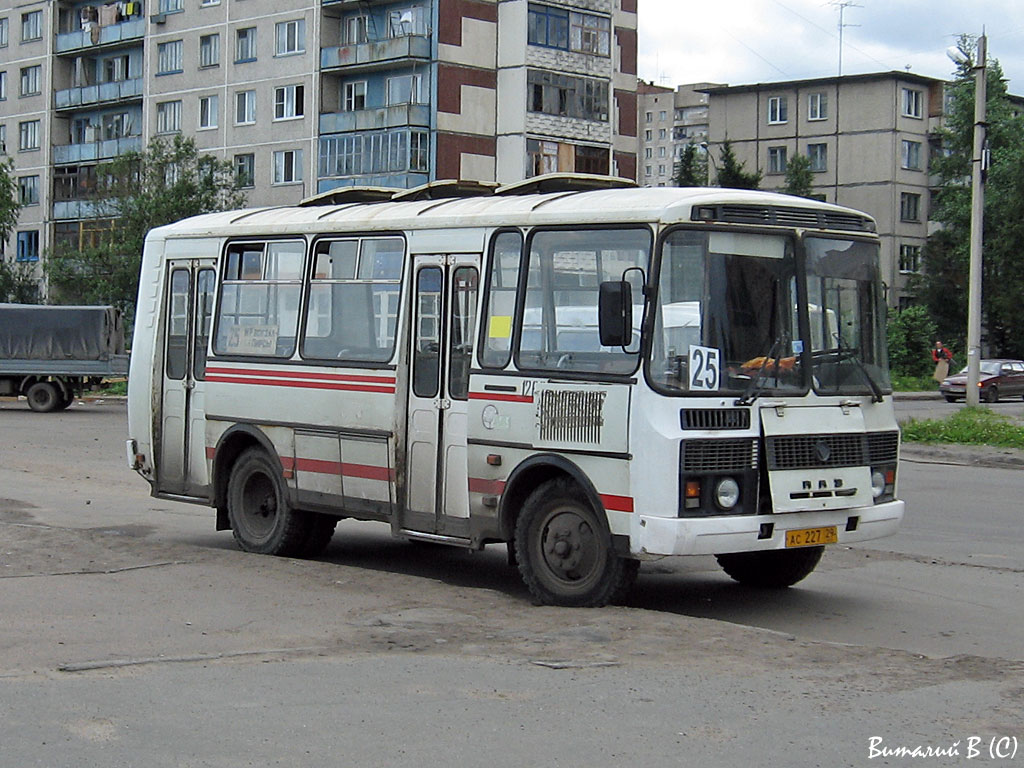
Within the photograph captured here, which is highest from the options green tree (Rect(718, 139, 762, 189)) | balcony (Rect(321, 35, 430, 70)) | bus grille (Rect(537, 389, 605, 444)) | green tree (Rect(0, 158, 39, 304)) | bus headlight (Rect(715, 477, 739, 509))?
balcony (Rect(321, 35, 430, 70))

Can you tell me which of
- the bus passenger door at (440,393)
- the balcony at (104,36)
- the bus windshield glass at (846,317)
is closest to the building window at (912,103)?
the balcony at (104,36)

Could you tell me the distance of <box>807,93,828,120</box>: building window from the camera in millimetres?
85812

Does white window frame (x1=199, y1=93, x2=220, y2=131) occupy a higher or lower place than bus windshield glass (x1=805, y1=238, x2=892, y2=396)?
higher

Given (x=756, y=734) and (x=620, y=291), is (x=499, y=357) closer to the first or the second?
(x=620, y=291)

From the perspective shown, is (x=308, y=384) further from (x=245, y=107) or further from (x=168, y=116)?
(x=168, y=116)

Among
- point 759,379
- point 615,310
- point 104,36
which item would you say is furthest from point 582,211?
point 104,36

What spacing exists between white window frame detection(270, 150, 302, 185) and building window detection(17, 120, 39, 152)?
57.9 ft

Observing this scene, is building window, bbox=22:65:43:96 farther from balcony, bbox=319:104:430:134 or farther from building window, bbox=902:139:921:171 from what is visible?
building window, bbox=902:139:921:171

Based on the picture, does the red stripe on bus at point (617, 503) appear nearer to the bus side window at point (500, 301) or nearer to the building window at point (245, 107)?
the bus side window at point (500, 301)

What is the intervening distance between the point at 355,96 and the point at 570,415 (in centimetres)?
5439

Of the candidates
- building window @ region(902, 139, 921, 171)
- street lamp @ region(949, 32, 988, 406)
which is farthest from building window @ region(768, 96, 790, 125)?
street lamp @ region(949, 32, 988, 406)

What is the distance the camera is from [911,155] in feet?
276

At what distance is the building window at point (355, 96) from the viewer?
62.0 meters

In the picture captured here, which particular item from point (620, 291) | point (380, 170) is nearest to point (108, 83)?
point (380, 170)
